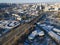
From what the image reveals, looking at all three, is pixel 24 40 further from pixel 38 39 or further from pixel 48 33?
pixel 48 33

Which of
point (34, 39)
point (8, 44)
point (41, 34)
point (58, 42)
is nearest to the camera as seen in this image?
point (8, 44)

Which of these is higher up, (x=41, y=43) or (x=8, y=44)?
(x=8, y=44)

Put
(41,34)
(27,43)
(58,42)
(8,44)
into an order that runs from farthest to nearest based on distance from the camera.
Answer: (41,34), (27,43), (58,42), (8,44)

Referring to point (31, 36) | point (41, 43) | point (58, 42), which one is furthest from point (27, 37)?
point (58, 42)

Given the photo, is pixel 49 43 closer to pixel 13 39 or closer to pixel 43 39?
pixel 43 39

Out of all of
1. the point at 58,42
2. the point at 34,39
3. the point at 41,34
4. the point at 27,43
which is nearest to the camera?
the point at 58,42

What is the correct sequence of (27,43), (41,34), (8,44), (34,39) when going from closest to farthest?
(8,44) < (27,43) < (34,39) < (41,34)

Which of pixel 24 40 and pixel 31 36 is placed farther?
pixel 31 36

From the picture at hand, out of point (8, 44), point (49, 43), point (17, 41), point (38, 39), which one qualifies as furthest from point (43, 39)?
point (8, 44)

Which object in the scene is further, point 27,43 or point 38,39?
point 38,39
